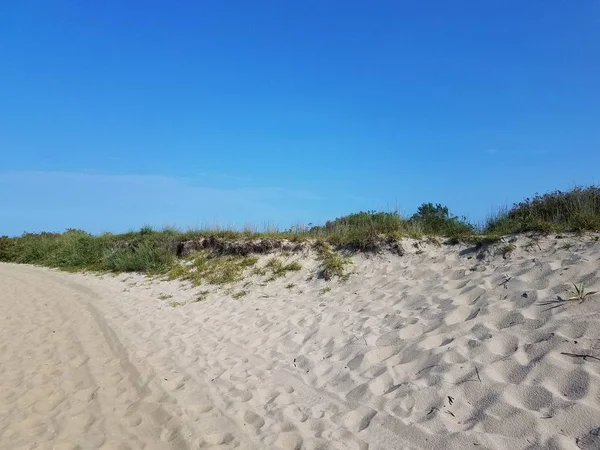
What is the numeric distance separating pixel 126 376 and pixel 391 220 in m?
6.97

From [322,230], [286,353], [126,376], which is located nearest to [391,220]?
[322,230]

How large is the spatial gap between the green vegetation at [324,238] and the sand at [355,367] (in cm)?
51

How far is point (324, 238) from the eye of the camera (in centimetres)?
1145

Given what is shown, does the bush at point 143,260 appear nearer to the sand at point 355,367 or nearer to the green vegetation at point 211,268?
the green vegetation at point 211,268

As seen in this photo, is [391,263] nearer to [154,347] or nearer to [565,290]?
[565,290]

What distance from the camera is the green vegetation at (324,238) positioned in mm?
8070

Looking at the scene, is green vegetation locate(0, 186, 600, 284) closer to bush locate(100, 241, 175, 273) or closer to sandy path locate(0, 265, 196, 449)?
bush locate(100, 241, 175, 273)

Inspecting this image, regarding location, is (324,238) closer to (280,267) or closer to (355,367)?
(280,267)

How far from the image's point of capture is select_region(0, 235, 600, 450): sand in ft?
12.7

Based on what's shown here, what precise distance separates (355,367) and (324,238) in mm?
6191

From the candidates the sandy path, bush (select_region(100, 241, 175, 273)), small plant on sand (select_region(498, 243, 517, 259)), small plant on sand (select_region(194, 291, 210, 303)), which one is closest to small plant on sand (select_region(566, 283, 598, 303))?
small plant on sand (select_region(498, 243, 517, 259))

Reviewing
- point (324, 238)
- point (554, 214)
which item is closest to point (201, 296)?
point (324, 238)

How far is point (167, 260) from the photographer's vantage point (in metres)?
15.2

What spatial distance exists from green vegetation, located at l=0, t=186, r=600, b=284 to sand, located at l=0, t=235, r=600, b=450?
0.51 m
